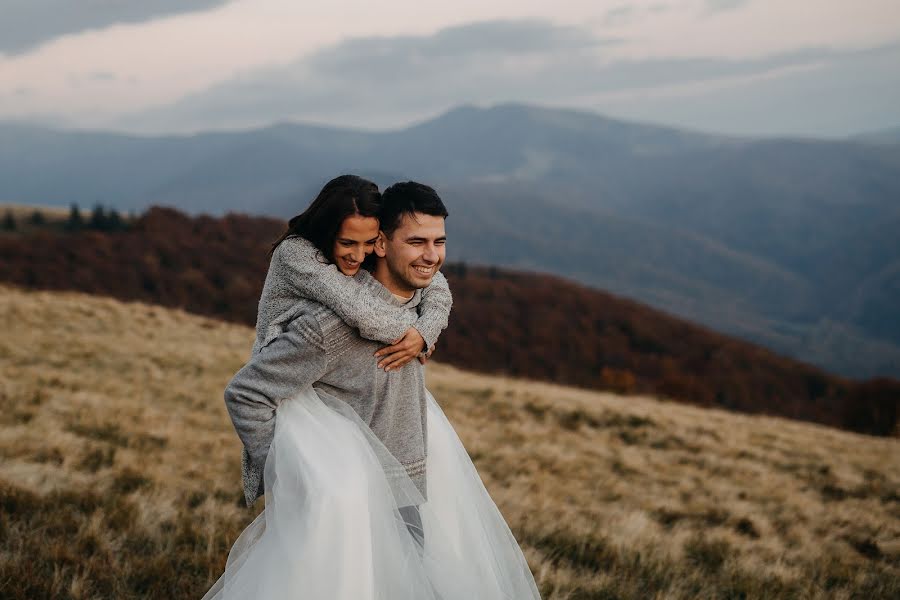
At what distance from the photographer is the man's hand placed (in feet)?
9.35

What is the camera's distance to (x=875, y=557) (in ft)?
19.3

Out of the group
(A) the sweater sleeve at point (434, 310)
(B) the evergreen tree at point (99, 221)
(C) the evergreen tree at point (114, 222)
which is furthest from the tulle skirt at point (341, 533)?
(B) the evergreen tree at point (99, 221)

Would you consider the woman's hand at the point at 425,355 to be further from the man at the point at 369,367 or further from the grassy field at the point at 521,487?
the grassy field at the point at 521,487

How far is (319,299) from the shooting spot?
2684mm

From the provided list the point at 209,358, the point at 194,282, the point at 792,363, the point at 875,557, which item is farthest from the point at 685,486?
the point at 792,363

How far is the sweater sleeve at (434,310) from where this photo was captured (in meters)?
2.95

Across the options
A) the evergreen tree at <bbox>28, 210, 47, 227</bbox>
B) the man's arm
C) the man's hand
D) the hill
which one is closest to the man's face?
the man's hand

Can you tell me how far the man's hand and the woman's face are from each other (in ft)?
1.23

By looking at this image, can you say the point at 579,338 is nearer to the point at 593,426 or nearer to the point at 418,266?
the point at 593,426

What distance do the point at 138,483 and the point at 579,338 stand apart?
203 feet

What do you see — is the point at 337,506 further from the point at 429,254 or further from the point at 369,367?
the point at 429,254

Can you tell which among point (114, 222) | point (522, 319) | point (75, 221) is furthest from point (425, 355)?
point (522, 319)

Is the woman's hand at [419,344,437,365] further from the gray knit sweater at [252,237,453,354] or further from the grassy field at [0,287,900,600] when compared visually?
the grassy field at [0,287,900,600]

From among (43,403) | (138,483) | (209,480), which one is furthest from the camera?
(43,403)
